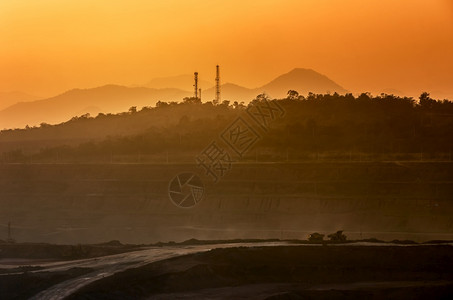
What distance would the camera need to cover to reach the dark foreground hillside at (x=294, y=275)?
5100 centimetres

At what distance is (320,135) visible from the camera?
112125 mm

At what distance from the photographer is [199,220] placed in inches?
3605

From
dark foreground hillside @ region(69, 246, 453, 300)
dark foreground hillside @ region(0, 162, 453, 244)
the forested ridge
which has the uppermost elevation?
the forested ridge

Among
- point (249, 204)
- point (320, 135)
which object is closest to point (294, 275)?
point (249, 204)

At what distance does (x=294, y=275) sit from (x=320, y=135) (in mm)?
57637

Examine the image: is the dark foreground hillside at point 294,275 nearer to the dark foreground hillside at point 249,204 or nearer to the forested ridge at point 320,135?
the dark foreground hillside at point 249,204

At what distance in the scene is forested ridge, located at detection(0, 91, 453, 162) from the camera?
107 meters

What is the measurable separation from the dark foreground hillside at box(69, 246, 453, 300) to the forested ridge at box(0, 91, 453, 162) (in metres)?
47.2

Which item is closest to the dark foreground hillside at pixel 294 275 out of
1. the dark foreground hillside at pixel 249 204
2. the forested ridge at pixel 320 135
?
the dark foreground hillside at pixel 249 204

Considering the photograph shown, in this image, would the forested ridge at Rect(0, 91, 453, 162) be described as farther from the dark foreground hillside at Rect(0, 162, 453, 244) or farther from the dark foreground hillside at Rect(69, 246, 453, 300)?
the dark foreground hillside at Rect(69, 246, 453, 300)

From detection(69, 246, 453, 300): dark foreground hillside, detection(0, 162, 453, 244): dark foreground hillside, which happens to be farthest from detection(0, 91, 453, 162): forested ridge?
detection(69, 246, 453, 300): dark foreground hillside

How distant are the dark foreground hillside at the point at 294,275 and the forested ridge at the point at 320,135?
47151 mm

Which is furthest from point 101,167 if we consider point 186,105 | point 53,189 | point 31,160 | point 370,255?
point 370,255

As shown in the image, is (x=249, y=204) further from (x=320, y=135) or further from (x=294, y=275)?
(x=294, y=275)
